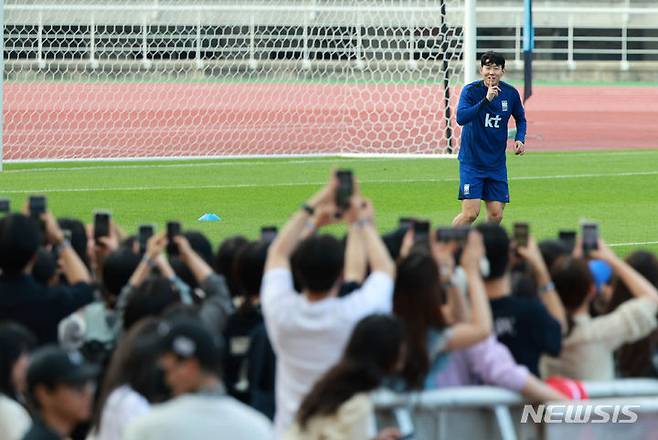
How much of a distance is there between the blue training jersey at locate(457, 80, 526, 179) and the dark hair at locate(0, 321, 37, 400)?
29.7 ft

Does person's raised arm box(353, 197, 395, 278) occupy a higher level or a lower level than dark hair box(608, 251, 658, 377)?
higher

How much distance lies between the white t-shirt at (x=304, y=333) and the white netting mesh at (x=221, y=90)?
17061 millimetres

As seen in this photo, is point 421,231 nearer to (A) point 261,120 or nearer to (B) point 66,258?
(B) point 66,258

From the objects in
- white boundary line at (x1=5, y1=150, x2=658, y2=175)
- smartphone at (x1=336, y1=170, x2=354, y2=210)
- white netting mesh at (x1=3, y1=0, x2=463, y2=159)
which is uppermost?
smartphone at (x1=336, y1=170, x2=354, y2=210)

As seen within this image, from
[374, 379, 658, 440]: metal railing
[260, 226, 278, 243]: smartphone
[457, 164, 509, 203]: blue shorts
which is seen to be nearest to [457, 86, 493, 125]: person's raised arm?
[457, 164, 509, 203]: blue shorts

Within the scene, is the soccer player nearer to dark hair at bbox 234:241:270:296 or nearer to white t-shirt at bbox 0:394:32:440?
dark hair at bbox 234:241:270:296

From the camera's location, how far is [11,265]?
665 centimetres

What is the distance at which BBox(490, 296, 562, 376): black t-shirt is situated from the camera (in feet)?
20.2

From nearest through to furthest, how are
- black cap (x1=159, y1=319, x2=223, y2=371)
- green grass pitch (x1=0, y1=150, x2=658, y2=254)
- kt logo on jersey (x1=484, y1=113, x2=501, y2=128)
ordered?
black cap (x1=159, y1=319, x2=223, y2=371)
kt logo on jersey (x1=484, y1=113, x2=501, y2=128)
green grass pitch (x1=0, y1=150, x2=658, y2=254)

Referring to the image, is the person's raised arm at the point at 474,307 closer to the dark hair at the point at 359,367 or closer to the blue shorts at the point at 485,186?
the dark hair at the point at 359,367

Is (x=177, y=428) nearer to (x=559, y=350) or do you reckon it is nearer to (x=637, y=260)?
(x=559, y=350)

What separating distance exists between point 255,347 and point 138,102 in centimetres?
2559

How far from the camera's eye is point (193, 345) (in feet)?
15.2

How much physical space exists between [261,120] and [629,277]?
22679 mm
